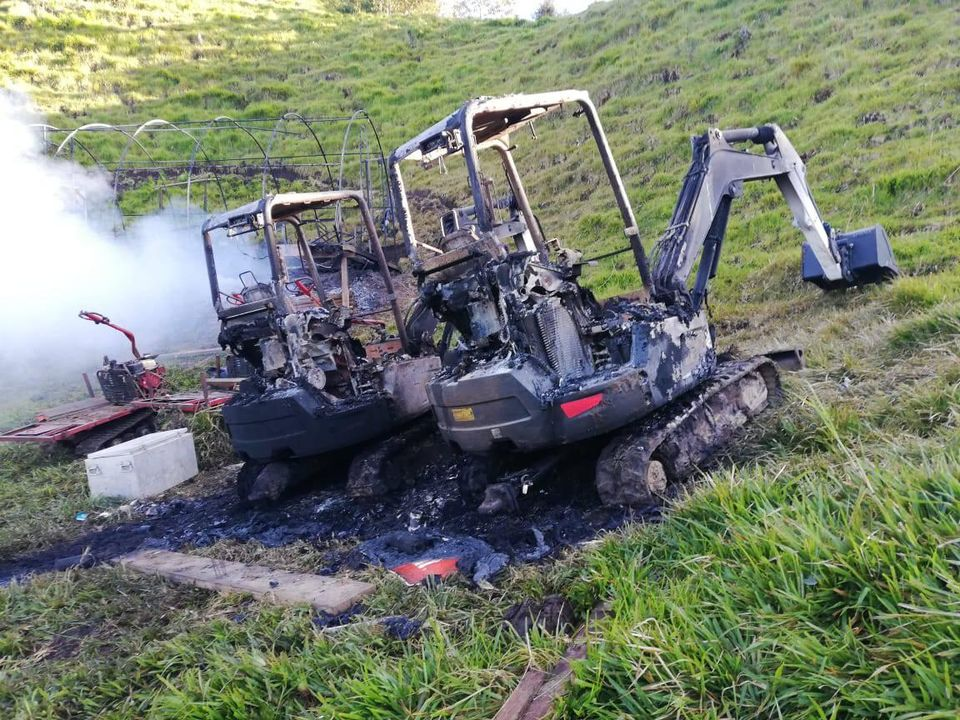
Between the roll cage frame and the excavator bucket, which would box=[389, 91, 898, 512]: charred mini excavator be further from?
the excavator bucket

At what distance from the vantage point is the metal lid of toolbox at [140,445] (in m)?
7.21

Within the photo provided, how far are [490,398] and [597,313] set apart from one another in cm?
109

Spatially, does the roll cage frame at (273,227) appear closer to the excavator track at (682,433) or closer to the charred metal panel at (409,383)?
the charred metal panel at (409,383)

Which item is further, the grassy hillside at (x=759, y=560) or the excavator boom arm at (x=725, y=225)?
the excavator boom arm at (x=725, y=225)

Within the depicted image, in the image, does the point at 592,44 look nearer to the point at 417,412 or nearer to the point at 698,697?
the point at 417,412

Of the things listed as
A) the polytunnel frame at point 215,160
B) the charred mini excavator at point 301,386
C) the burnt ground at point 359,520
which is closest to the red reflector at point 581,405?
the burnt ground at point 359,520

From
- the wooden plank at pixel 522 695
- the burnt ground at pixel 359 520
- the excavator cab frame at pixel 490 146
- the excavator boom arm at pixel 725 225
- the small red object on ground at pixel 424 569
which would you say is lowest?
the burnt ground at pixel 359 520

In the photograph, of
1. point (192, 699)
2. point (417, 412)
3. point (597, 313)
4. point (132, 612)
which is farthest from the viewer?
point (417, 412)

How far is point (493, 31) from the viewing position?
27.9m

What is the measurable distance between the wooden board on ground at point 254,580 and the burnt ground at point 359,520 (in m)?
0.29

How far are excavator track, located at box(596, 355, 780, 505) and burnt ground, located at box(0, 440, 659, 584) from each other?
0.65ft

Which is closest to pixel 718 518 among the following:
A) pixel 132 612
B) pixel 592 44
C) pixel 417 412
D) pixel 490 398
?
pixel 490 398

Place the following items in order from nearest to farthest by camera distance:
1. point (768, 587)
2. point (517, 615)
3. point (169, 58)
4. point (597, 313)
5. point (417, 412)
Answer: point (768, 587) < point (517, 615) < point (597, 313) < point (417, 412) < point (169, 58)

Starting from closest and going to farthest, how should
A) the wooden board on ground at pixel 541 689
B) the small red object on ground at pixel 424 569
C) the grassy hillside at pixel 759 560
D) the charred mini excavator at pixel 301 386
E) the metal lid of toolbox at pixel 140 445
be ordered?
the grassy hillside at pixel 759 560, the wooden board on ground at pixel 541 689, the small red object on ground at pixel 424 569, the charred mini excavator at pixel 301 386, the metal lid of toolbox at pixel 140 445
